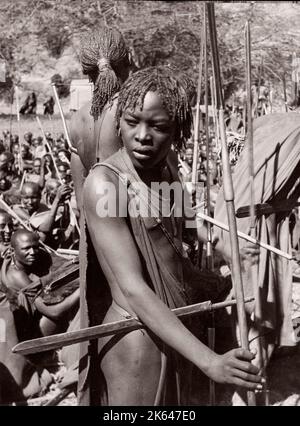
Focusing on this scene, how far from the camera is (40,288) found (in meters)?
4.50

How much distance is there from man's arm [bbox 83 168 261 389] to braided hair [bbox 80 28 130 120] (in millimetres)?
1469

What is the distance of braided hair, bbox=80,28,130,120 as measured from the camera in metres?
3.24

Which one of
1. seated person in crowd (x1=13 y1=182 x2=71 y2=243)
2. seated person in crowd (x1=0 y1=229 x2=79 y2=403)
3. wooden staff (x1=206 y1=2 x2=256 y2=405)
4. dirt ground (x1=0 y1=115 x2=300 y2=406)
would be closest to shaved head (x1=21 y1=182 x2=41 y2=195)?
seated person in crowd (x1=13 y1=182 x2=71 y2=243)

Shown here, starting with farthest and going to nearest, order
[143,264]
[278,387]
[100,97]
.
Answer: [278,387]
[100,97]
[143,264]

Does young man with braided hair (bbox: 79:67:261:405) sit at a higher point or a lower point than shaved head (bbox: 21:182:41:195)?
higher

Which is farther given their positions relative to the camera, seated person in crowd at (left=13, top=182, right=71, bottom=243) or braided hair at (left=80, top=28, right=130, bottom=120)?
seated person in crowd at (left=13, top=182, right=71, bottom=243)

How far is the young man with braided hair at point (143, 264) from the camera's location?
1783 millimetres

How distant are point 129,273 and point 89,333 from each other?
22cm

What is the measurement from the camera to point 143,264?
6.24 feet

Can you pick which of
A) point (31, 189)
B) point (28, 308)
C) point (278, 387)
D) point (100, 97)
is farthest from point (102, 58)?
point (31, 189)

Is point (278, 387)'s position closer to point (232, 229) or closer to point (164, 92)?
point (232, 229)

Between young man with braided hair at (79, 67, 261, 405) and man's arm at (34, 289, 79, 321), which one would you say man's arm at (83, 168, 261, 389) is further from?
man's arm at (34, 289, 79, 321)

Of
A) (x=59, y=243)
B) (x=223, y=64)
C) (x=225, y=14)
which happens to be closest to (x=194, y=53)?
(x=223, y=64)
